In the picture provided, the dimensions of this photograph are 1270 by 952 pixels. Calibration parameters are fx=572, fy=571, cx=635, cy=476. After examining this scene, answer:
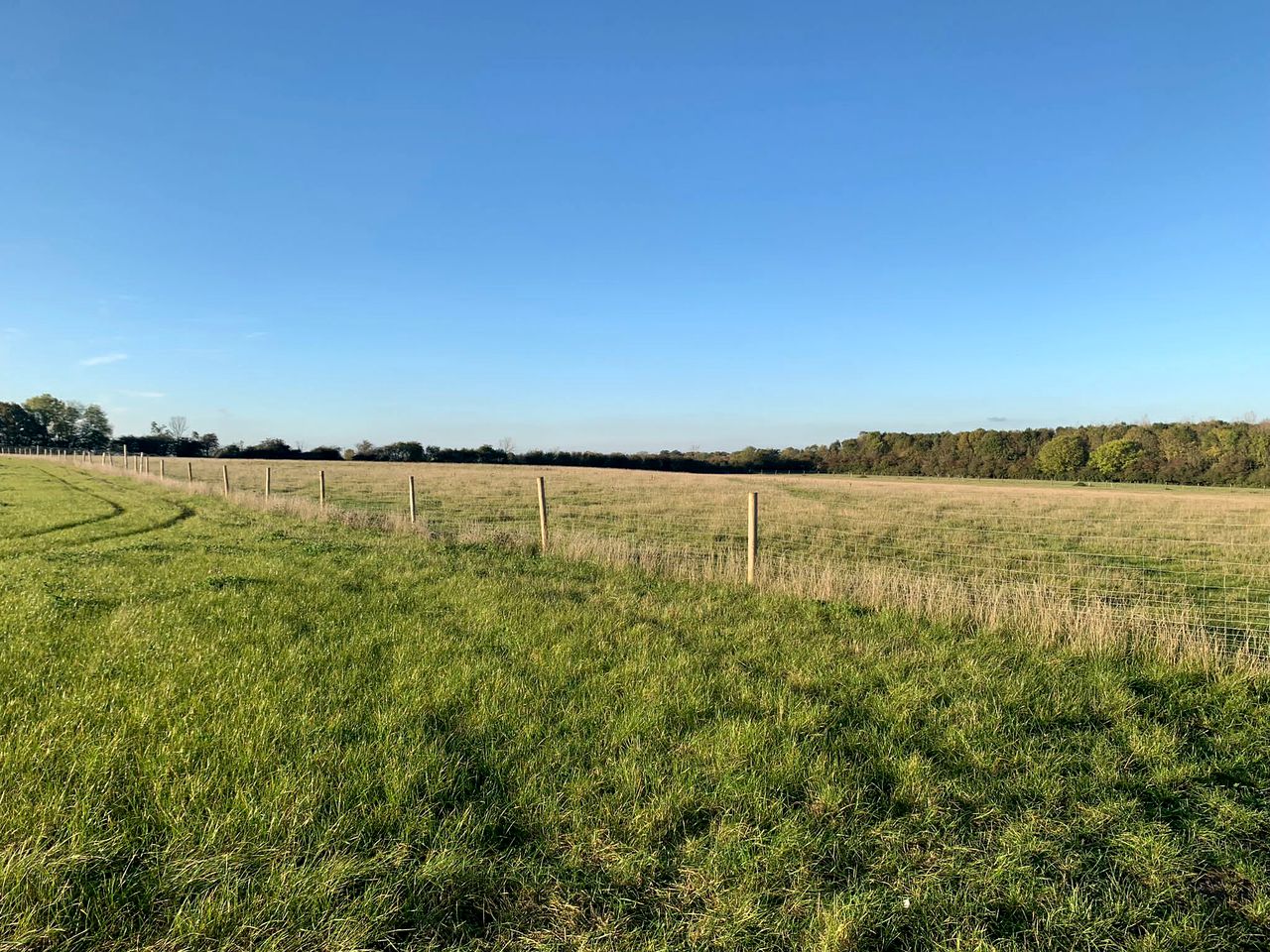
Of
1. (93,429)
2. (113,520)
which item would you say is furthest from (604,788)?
(93,429)

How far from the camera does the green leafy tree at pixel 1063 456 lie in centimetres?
→ 8962

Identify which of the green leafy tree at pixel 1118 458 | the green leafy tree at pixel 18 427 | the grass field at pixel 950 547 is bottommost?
the grass field at pixel 950 547

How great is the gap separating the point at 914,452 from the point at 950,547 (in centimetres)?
9730

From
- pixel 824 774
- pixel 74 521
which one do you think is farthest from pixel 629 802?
pixel 74 521

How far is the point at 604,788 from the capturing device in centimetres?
344

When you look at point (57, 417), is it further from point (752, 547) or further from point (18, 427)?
point (752, 547)

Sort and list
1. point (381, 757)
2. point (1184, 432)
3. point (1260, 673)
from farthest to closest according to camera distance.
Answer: point (1184, 432), point (1260, 673), point (381, 757)

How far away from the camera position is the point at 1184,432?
81188mm

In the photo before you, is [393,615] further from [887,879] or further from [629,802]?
[887,879]

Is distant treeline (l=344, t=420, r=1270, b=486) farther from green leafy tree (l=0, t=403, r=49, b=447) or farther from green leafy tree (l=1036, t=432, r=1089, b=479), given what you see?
green leafy tree (l=0, t=403, r=49, b=447)

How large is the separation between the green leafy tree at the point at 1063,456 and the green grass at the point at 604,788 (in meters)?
104

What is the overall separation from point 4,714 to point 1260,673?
10.4m

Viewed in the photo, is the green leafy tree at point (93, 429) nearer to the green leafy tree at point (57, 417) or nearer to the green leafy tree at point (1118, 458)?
the green leafy tree at point (57, 417)

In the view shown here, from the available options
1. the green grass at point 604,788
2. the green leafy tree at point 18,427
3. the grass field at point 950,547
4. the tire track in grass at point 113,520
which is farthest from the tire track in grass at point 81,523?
the green leafy tree at point 18,427
